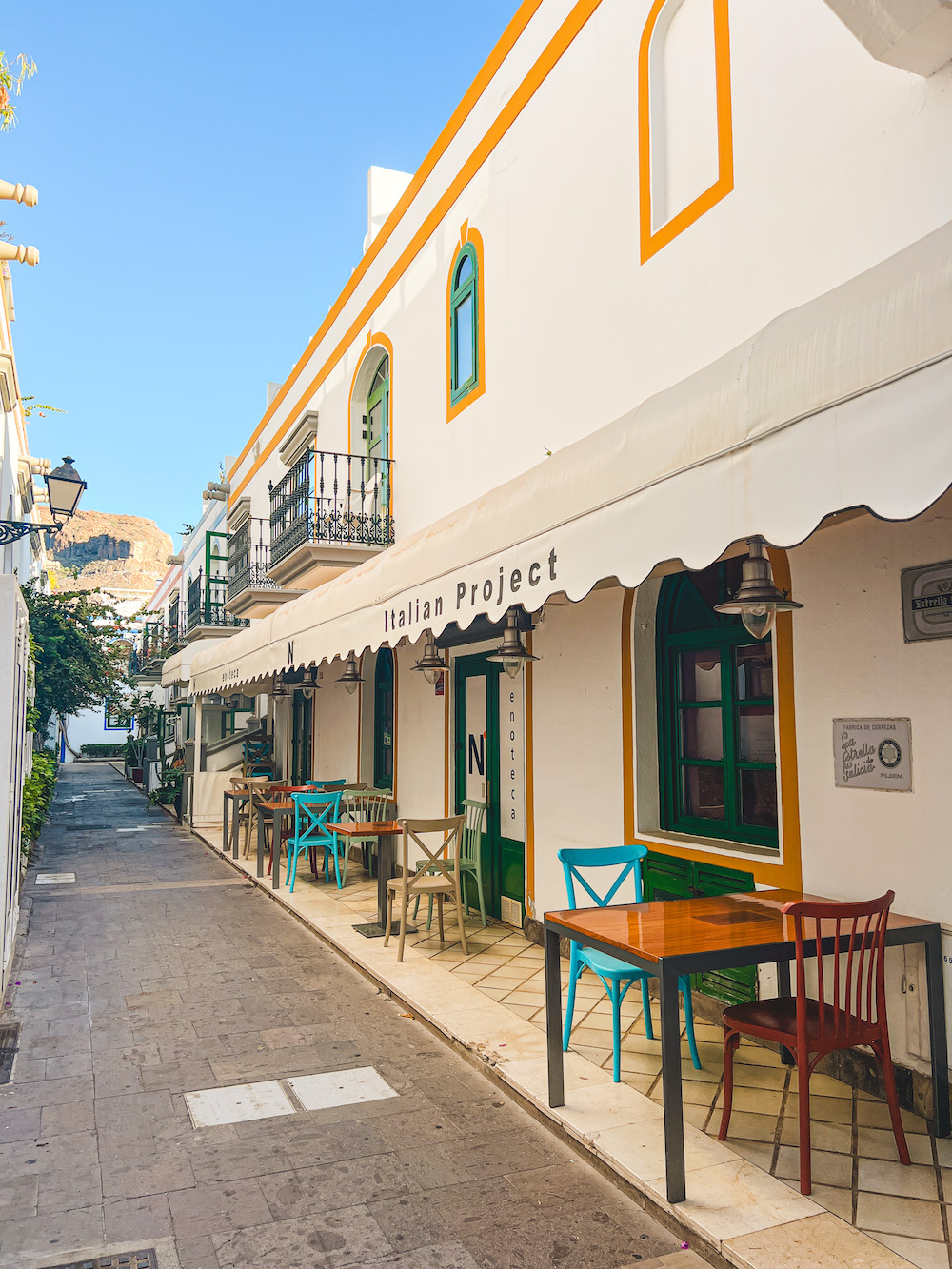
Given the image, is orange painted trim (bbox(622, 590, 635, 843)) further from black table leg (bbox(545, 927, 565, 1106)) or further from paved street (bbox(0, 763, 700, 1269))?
black table leg (bbox(545, 927, 565, 1106))

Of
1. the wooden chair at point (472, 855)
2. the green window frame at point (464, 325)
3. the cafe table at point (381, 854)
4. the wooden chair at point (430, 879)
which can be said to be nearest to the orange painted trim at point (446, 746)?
the wooden chair at point (472, 855)

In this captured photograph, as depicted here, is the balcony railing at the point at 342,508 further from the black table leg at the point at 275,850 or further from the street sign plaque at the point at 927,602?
the street sign plaque at the point at 927,602

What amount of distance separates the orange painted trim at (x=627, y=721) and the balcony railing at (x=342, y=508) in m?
4.91

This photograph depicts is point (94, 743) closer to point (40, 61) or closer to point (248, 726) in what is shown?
point (248, 726)

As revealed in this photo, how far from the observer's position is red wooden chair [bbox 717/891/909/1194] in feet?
10.5

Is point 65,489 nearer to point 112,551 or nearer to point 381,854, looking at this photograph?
point 381,854

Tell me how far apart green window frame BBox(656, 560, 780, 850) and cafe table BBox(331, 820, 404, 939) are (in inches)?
101

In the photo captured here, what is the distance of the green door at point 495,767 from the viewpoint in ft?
25.4

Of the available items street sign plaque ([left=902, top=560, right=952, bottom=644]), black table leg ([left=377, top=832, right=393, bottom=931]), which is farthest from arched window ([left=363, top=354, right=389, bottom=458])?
street sign plaque ([left=902, top=560, right=952, bottom=644])

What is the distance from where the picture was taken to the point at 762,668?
16.8ft

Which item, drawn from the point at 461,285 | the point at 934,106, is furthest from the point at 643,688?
the point at 461,285

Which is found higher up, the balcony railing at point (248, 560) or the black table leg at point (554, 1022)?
the balcony railing at point (248, 560)

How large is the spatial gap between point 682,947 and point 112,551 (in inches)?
3340

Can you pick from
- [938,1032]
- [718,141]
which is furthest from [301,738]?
[938,1032]
